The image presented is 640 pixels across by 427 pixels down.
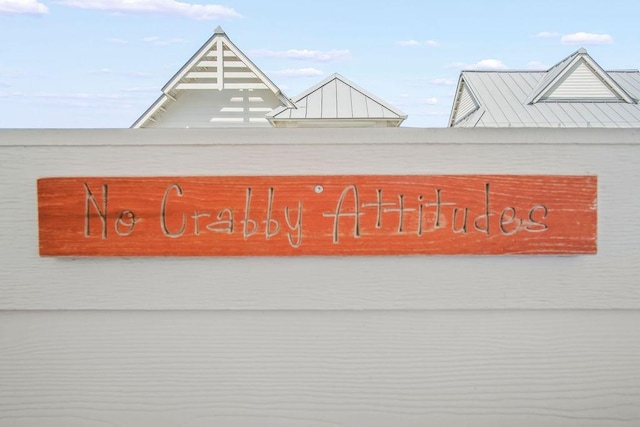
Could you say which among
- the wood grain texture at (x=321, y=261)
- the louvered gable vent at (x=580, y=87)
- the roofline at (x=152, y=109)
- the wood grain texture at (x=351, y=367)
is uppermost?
the louvered gable vent at (x=580, y=87)

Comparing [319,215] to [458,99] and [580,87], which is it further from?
[458,99]

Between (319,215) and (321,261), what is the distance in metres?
0.14

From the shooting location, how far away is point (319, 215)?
5.36 ft

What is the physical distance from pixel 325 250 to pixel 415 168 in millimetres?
380

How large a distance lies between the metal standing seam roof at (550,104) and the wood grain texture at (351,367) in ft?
31.2

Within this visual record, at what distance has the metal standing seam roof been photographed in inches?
432

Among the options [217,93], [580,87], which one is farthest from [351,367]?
[580,87]

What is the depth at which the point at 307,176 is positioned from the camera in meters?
1.64

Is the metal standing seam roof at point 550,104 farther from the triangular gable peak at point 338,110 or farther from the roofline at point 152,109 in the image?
the roofline at point 152,109

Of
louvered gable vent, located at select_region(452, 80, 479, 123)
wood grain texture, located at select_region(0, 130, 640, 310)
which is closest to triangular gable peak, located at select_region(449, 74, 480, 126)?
louvered gable vent, located at select_region(452, 80, 479, 123)

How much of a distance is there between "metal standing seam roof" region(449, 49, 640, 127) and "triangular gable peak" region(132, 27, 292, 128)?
4.71m

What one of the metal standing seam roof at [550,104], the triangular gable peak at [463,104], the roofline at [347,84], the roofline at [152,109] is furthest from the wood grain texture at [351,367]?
the triangular gable peak at [463,104]

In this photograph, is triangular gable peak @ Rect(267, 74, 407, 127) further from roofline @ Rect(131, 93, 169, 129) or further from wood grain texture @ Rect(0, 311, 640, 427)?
wood grain texture @ Rect(0, 311, 640, 427)

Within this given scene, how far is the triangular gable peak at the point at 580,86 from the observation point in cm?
1145
